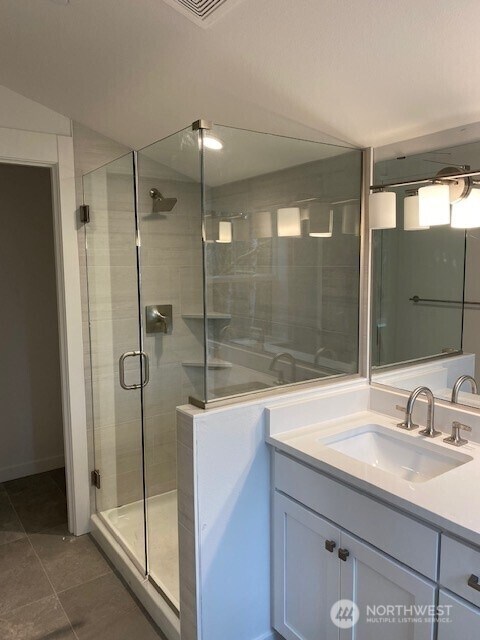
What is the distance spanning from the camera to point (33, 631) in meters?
2.07

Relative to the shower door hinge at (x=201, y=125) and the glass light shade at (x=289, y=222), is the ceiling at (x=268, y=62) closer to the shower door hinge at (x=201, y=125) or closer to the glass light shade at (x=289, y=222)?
the shower door hinge at (x=201, y=125)

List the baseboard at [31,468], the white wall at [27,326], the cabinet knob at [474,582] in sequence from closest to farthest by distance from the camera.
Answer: the cabinet knob at [474,582], the white wall at [27,326], the baseboard at [31,468]

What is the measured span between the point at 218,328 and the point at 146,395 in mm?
817

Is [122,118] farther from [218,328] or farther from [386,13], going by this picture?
[386,13]

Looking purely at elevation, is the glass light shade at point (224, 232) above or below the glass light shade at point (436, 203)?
below

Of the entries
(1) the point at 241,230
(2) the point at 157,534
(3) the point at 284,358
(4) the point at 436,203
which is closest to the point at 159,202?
(1) the point at 241,230

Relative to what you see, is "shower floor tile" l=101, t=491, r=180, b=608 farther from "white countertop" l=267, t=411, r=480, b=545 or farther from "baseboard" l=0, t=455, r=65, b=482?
"baseboard" l=0, t=455, r=65, b=482

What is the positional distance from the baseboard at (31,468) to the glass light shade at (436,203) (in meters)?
3.14

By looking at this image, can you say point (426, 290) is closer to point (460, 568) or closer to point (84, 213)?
point (460, 568)

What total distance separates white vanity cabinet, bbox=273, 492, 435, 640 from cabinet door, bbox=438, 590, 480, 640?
1.2 inches

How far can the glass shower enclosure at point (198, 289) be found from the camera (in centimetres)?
190

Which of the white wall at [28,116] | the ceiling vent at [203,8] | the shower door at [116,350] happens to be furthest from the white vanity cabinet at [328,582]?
the white wall at [28,116]

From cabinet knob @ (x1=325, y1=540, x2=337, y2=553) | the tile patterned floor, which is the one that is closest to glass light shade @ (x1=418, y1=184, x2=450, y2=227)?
cabinet knob @ (x1=325, y1=540, x2=337, y2=553)

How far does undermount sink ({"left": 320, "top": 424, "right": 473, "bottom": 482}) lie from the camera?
66.7 inches
